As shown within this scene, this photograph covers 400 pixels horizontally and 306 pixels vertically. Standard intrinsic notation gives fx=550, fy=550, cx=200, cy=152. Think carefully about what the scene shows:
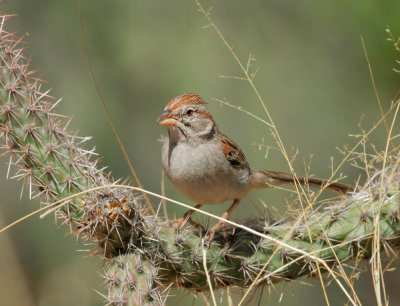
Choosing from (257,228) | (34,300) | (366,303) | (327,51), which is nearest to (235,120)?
(327,51)

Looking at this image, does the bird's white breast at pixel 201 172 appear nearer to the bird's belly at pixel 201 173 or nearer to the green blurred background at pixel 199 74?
the bird's belly at pixel 201 173

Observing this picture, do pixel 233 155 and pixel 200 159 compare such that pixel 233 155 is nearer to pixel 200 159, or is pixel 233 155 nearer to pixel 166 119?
pixel 200 159

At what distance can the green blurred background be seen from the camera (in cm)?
→ 700

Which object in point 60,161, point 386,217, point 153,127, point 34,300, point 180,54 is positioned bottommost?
point 34,300

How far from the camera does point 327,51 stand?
24.3ft

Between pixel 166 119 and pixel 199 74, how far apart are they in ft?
11.8

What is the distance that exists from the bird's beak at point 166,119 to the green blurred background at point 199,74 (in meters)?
3.11

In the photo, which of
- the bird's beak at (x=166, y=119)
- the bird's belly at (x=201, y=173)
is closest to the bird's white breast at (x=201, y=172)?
the bird's belly at (x=201, y=173)

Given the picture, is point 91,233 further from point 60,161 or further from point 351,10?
point 351,10

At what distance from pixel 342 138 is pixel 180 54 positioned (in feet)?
8.03

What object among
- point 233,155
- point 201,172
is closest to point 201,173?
point 201,172

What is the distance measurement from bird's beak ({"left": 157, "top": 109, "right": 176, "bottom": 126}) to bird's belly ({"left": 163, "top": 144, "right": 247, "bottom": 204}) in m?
0.19

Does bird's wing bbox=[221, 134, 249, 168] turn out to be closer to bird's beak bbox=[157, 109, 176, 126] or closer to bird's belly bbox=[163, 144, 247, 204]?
bird's belly bbox=[163, 144, 247, 204]

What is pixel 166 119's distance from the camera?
3.77 metres
